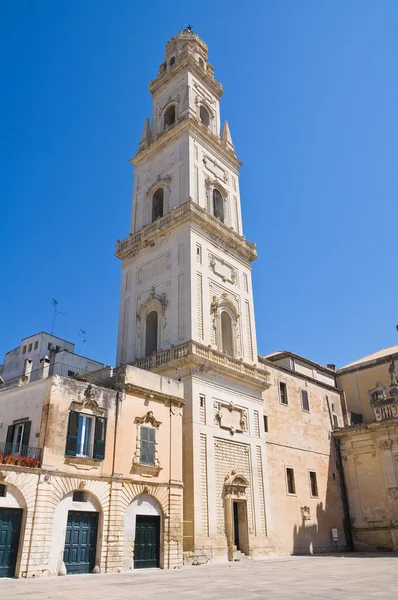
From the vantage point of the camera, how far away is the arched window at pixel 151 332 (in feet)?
96.8

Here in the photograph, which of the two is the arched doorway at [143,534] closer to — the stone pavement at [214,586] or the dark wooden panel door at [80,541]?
the dark wooden panel door at [80,541]

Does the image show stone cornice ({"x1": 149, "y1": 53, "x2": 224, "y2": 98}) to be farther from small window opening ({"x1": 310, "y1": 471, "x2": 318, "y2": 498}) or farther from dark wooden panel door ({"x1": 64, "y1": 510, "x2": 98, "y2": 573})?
dark wooden panel door ({"x1": 64, "y1": 510, "x2": 98, "y2": 573})

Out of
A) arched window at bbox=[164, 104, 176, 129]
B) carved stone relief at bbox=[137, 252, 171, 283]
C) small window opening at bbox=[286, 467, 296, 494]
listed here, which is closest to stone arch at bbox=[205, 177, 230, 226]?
carved stone relief at bbox=[137, 252, 171, 283]

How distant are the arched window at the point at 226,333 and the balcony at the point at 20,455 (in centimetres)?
1447

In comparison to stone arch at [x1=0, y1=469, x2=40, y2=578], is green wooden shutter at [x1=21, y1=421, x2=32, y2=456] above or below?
above

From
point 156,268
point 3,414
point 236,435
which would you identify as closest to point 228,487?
point 236,435

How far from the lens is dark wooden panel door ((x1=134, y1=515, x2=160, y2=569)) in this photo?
18.0 meters

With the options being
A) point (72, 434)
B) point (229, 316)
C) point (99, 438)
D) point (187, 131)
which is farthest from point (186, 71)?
point (72, 434)

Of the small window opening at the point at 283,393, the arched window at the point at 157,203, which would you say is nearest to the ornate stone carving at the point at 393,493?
the small window opening at the point at 283,393

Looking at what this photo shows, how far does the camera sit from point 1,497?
1468 centimetres

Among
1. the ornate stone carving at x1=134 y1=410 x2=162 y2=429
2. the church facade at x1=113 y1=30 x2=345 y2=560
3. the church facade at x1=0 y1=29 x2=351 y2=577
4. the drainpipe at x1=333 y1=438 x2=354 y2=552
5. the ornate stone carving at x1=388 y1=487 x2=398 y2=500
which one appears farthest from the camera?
the drainpipe at x1=333 y1=438 x2=354 y2=552

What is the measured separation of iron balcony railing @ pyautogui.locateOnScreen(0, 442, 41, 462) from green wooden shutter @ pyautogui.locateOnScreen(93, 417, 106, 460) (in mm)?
2108

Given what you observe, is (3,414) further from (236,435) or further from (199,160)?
(199,160)

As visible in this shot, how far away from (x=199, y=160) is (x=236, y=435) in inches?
700
